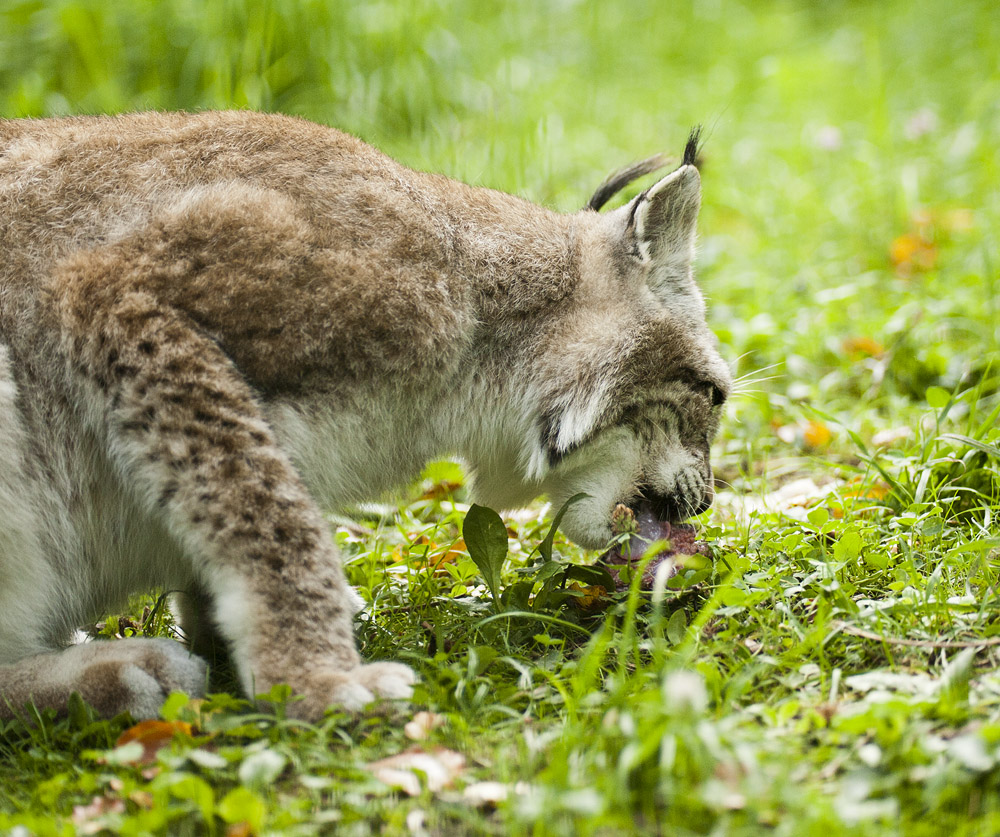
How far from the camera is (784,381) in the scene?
5035mm

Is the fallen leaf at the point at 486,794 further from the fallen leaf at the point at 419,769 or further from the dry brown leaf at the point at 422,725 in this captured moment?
the dry brown leaf at the point at 422,725

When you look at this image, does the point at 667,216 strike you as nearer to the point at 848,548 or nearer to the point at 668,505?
the point at 668,505

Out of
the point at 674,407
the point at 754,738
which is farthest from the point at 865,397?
the point at 754,738

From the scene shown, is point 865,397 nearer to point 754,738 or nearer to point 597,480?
point 597,480

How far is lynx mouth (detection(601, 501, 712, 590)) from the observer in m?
3.17

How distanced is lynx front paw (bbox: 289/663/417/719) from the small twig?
1.10m

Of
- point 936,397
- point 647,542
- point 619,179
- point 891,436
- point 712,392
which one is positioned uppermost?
point 619,179

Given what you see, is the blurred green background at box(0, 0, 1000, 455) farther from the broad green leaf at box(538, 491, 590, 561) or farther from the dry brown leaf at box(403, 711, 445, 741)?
the dry brown leaf at box(403, 711, 445, 741)

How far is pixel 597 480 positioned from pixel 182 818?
168 cm

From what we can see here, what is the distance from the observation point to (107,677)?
8.63ft

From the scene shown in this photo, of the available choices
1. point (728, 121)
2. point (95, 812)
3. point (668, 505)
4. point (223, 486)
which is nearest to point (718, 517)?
point (668, 505)

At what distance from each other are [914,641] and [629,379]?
1143mm

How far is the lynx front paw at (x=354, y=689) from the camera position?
7.95ft

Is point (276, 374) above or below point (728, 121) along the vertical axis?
below
